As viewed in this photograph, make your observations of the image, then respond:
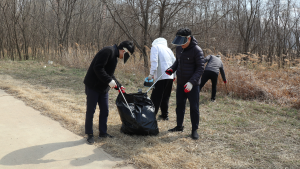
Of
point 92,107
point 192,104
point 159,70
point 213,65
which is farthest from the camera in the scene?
point 213,65

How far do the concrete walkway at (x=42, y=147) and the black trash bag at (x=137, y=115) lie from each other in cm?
67

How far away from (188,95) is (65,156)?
6.80ft

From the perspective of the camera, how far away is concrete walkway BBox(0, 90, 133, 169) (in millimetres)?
2975

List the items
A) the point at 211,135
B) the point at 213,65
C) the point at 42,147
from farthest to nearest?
the point at 213,65, the point at 211,135, the point at 42,147

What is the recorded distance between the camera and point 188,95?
403cm

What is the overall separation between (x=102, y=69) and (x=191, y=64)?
1.44 metres

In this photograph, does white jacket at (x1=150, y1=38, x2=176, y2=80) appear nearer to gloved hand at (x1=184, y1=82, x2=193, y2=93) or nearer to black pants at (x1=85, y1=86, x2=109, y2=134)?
gloved hand at (x1=184, y1=82, x2=193, y2=93)

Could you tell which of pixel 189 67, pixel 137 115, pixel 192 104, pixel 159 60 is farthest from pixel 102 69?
pixel 159 60

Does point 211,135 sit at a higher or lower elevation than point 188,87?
lower

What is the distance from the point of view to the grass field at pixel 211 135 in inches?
128

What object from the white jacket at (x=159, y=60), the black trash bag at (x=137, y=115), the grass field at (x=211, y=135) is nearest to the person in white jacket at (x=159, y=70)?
the white jacket at (x=159, y=60)

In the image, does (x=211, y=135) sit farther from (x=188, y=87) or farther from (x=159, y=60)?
(x=159, y=60)

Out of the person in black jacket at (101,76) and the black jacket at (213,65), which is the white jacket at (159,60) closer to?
the person in black jacket at (101,76)

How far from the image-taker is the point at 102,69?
3.41 metres
